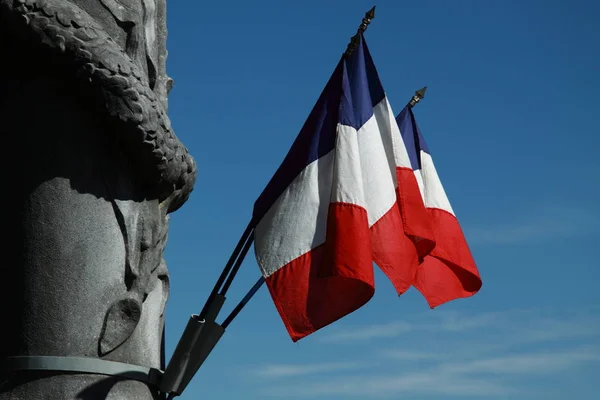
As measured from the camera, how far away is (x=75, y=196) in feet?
28.6

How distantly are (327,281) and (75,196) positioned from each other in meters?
2.66

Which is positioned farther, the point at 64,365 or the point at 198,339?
→ the point at 198,339

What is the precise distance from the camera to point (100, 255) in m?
8.72

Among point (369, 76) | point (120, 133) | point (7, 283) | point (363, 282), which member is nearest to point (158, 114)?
point (120, 133)

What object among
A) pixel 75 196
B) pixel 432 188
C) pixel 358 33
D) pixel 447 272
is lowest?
pixel 75 196

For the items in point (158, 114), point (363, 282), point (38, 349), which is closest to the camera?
point (38, 349)

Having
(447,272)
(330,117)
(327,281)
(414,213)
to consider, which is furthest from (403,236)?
(447,272)

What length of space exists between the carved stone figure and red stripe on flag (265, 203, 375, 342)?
4.60 feet

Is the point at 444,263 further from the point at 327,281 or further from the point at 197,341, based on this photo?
the point at 197,341

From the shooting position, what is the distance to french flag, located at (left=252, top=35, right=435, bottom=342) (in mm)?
10109

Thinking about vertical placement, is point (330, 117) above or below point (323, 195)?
above

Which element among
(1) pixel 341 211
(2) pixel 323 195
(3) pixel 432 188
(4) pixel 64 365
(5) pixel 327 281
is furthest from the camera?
(3) pixel 432 188

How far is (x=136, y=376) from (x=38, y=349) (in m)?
0.84

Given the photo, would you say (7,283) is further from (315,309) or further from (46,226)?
(315,309)
